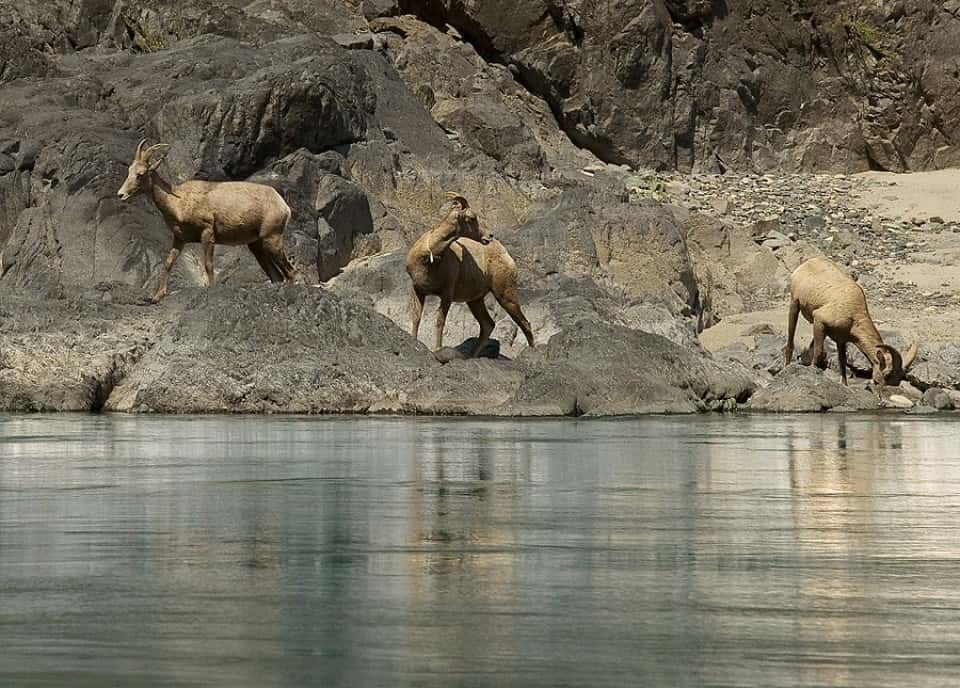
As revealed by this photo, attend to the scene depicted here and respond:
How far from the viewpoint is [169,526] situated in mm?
8836

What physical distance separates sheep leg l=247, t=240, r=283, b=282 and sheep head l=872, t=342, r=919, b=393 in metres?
8.19

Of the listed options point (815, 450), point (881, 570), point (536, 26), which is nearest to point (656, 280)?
point (815, 450)

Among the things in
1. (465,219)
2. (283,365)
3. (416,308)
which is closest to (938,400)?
(465,219)

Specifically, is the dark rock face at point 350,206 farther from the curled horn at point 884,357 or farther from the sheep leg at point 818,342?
the curled horn at point 884,357

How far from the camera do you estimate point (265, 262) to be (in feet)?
78.2

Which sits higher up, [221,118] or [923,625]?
[221,118]

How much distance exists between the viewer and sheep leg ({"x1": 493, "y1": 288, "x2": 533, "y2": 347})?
23047 mm

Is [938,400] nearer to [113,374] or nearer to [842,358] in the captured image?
[842,358]

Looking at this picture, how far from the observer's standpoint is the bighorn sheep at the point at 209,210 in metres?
23.1

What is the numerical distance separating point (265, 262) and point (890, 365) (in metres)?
8.61

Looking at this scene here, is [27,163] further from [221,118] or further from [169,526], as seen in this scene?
[169,526]

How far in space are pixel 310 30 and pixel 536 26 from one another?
21.9 ft

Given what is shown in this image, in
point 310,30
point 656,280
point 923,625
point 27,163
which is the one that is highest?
point 310,30

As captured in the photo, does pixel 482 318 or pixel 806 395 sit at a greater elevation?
pixel 482 318
